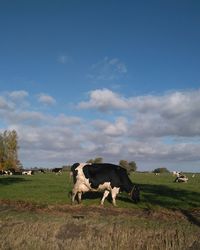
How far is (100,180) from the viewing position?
2591 cm

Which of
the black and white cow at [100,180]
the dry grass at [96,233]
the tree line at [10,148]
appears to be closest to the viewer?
the dry grass at [96,233]

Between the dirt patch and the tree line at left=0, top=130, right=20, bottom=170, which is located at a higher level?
the tree line at left=0, top=130, right=20, bottom=170

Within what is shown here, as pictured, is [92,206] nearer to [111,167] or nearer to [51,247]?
[111,167]

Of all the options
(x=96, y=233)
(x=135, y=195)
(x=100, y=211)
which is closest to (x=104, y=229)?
(x=96, y=233)

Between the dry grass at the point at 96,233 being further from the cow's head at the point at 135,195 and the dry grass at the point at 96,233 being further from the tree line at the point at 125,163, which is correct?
the tree line at the point at 125,163

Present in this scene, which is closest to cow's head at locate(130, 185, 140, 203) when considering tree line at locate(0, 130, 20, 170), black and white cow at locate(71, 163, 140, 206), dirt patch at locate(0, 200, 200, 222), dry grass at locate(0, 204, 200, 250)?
black and white cow at locate(71, 163, 140, 206)

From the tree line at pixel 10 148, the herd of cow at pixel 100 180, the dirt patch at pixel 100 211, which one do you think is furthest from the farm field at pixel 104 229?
the tree line at pixel 10 148

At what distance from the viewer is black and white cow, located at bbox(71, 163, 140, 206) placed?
1019 inches

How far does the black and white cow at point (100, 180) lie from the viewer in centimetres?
2588

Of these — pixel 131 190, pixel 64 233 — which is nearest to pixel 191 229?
pixel 64 233

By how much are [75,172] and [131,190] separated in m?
3.84

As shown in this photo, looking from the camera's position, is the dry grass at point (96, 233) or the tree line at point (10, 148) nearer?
the dry grass at point (96, 233)

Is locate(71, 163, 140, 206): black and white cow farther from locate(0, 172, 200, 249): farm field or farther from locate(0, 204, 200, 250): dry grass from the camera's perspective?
locate(0, 204, 200, 250): dry grass

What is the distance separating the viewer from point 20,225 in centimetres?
1609
